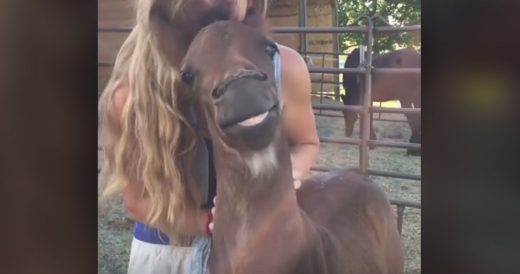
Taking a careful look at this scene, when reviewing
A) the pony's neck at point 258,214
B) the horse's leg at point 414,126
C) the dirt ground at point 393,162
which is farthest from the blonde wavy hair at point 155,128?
the horse's leg at point 414,126

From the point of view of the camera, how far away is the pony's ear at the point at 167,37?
2105 millimetres

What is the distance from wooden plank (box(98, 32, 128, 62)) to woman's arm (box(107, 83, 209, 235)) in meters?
0.12

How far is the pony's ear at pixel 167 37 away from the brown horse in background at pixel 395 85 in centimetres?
53

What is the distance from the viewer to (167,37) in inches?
83.7

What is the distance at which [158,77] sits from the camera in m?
2.14

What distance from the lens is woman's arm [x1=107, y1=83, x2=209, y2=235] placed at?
2.15m

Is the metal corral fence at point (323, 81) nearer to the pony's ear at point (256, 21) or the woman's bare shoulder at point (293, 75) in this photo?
the woman's bare shoulder at point (293, 75)

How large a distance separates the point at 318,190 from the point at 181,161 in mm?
448

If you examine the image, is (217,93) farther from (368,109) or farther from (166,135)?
(368,109)
